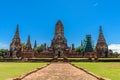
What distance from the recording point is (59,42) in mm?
69000

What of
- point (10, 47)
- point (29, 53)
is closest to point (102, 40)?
point (29, 53)

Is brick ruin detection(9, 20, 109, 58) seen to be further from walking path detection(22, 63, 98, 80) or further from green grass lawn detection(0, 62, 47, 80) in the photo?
walking path detection(22, 63, 98, 80)

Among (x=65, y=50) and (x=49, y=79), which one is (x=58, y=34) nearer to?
(x=65, y=50)

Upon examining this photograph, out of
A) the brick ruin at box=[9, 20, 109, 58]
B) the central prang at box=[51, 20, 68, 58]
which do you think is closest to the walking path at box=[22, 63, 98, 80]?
the brick ruin at box=[9, 20, 109, 58]

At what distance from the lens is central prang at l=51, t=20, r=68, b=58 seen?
6741cm

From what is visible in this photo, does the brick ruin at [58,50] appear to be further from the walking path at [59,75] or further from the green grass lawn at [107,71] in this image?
the walking path at [59,75]

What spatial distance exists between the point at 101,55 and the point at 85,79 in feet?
173

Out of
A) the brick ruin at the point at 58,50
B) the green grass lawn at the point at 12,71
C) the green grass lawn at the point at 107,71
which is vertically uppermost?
the brick ruin at the point at 58,50

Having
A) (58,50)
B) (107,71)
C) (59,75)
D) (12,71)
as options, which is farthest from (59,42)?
(59,75)

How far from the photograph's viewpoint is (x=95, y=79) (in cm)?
1227

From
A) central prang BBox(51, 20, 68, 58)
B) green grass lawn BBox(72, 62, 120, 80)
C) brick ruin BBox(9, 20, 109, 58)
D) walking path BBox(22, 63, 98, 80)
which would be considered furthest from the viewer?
central prang BBox(51, 20, 68, 58)

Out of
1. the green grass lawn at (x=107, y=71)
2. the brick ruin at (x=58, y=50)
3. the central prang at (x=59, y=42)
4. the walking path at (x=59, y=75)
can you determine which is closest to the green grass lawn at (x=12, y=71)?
the walking path at (x=59, y=75)

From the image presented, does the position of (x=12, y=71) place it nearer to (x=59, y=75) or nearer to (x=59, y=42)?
(x=59, y=75)

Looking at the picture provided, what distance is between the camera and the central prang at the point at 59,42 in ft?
221
